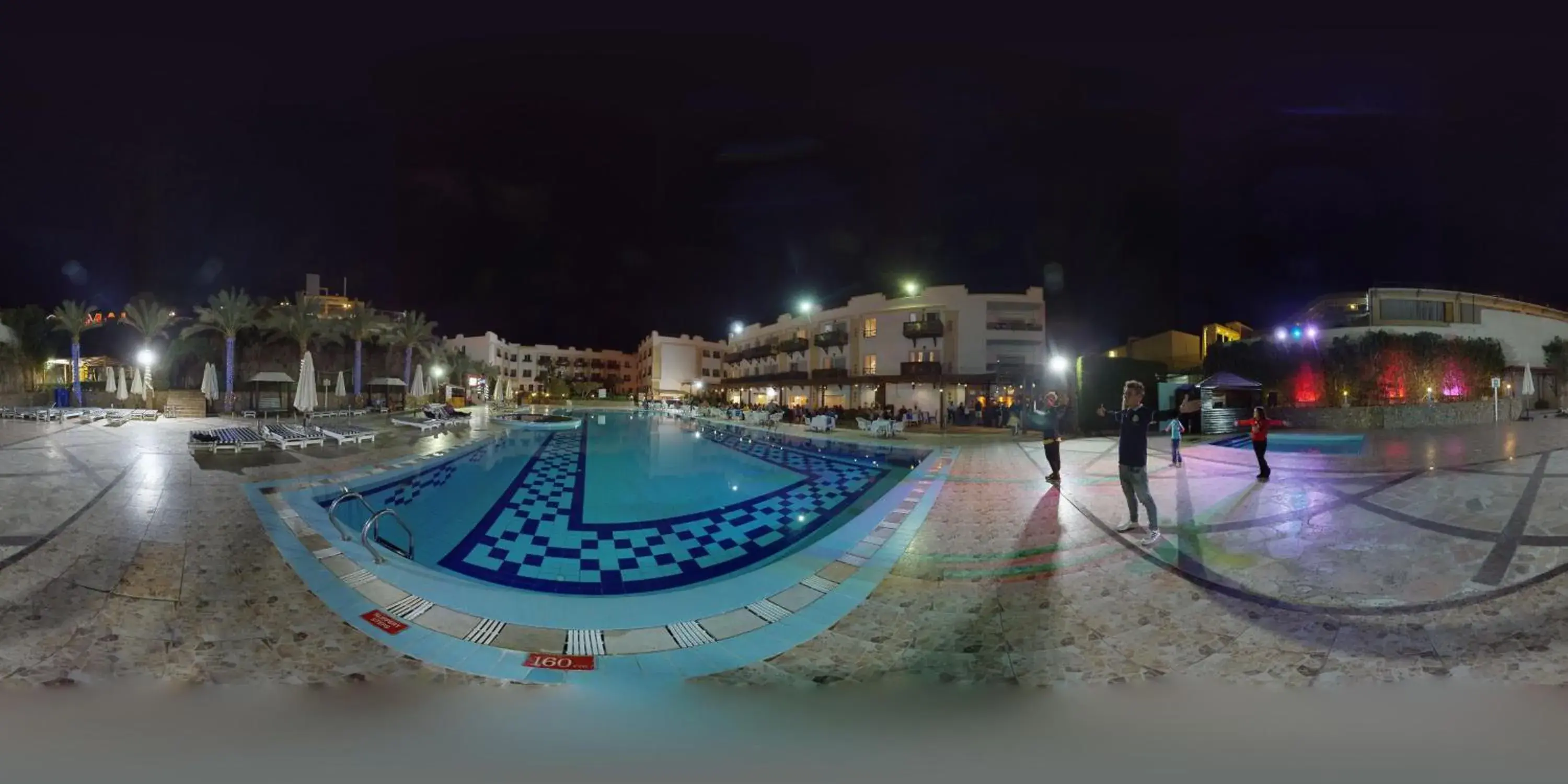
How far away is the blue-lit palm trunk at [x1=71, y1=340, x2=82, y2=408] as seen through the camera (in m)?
13.1

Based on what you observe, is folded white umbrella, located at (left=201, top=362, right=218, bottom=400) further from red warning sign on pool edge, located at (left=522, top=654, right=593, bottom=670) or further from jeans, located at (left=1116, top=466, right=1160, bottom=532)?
jeans, located at (left=1116, top=466, right=1160, bottom=532)

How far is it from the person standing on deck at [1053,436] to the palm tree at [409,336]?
898 inches

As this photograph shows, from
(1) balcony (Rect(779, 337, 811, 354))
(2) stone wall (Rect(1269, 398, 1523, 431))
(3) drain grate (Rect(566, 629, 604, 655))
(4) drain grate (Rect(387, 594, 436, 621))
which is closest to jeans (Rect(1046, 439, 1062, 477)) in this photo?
(3) drain grate (Rect(566, 629, 604, 655))

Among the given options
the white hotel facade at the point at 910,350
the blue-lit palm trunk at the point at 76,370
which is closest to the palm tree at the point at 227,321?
the blue-lit palm trunk at the point at 76,370

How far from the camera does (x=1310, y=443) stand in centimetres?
770

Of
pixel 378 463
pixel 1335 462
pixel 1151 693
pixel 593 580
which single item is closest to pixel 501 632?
pixel 593 580

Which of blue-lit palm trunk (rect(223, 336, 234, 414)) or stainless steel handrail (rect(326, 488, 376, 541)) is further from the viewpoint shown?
blue-lit palm trunk (rect(223, 336, 234, 414))

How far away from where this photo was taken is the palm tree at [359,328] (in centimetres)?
1880

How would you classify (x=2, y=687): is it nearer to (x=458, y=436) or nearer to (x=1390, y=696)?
(x=1390, y=696)

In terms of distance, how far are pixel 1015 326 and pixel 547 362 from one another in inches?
1689

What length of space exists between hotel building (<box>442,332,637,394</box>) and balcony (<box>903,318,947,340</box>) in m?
31.2

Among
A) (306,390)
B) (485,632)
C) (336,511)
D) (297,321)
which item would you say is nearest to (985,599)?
(485,632)

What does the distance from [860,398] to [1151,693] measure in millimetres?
18485

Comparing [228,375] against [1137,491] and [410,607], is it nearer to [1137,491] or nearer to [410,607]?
[410,607]
